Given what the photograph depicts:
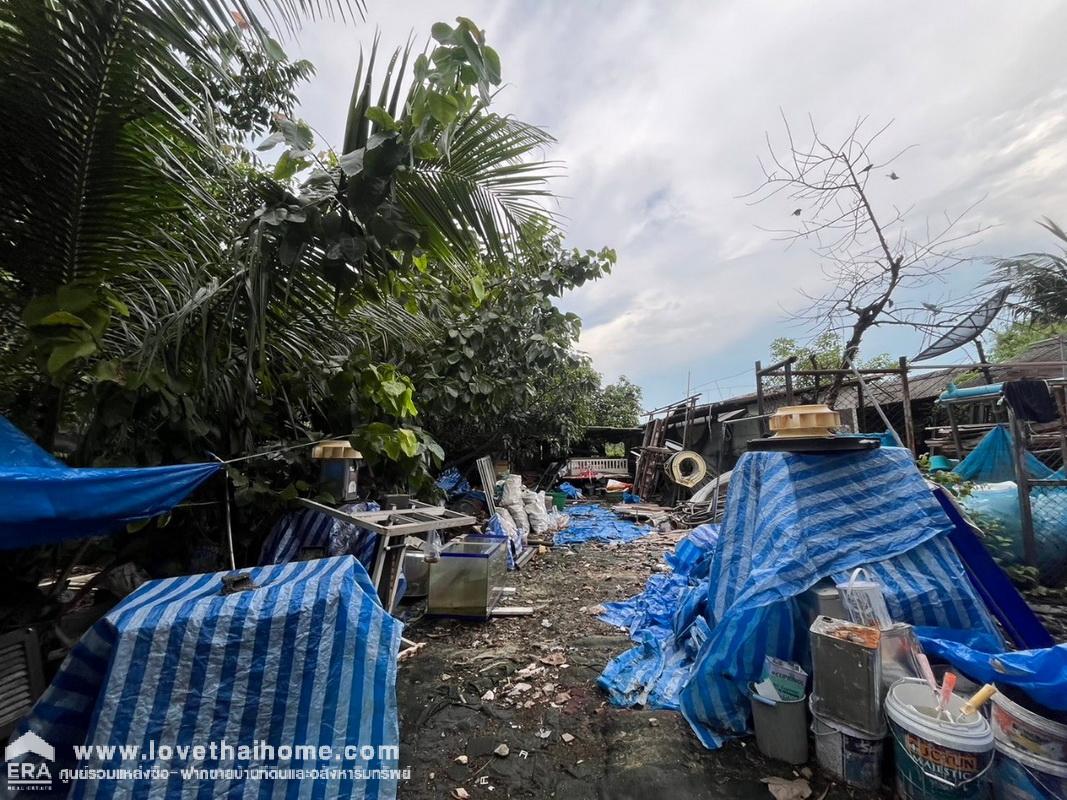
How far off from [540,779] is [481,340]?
4011mm

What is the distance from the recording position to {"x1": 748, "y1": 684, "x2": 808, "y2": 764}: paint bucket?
206 centimetres

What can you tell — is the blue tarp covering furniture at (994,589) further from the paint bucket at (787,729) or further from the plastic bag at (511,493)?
the plastic bag at (511,493)

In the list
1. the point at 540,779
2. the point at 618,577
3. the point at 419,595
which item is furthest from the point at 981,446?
the point at 419,595

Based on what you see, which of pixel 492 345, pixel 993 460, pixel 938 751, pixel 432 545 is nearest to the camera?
pixel 938 751

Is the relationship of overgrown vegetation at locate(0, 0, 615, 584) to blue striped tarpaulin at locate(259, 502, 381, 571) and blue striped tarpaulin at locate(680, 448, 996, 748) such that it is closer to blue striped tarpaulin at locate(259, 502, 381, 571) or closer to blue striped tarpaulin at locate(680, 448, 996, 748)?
blue striped tarpaulin at locate(259, 502, 381, 571)

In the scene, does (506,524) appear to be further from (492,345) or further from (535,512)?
(492,345)

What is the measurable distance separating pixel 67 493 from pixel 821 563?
3.30 metres

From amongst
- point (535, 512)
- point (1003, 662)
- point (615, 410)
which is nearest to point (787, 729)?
point (1003, 662)

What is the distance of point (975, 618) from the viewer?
7.23 ft

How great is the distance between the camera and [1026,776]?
1592mm

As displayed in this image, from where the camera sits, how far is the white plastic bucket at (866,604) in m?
2.07

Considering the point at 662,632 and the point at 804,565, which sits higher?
the point at 804,565

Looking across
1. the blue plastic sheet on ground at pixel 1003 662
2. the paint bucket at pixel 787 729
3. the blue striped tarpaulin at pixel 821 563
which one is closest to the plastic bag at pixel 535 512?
the blue striped tarpaulin at pixel 821 563

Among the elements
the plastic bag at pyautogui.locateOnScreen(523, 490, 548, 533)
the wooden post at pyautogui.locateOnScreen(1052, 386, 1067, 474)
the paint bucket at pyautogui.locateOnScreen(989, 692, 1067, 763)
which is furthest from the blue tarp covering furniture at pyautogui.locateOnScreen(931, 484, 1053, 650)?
the plastic bag at pyautogui.locateOnScreen(523, 490, 548, 533)
